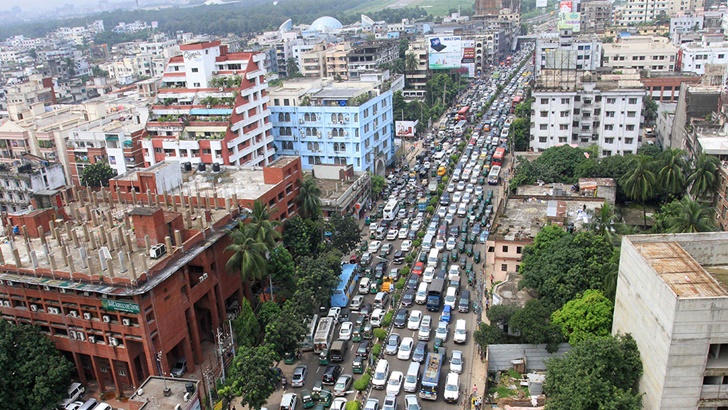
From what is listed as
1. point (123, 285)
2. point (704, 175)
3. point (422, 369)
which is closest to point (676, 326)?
point (422, 369)

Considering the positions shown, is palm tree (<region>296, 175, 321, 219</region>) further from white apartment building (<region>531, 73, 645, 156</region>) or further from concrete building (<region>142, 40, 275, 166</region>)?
white apartment building (<region>531, 73, 645, 156</region>)

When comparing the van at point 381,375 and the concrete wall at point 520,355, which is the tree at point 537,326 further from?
the van at point 381,375

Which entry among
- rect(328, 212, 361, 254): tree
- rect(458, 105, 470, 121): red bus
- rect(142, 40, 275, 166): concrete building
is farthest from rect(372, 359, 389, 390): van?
rect(458, 105, 470, 121): red bus

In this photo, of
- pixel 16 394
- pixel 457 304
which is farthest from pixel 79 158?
pixel 457 304

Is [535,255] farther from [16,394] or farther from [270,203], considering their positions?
[16,394]

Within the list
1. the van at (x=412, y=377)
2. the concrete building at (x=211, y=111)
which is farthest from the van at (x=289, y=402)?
the concrete building at (x=211, y=111)

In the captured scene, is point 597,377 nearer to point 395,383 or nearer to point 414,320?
point 395,383

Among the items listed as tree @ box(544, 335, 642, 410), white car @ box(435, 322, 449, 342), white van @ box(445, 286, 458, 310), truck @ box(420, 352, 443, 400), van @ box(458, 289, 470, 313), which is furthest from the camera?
white van @ box(445, 286, 458, 310)
